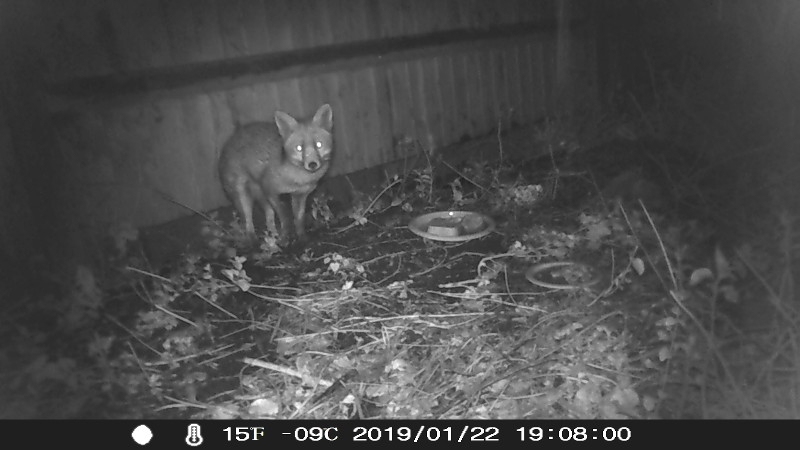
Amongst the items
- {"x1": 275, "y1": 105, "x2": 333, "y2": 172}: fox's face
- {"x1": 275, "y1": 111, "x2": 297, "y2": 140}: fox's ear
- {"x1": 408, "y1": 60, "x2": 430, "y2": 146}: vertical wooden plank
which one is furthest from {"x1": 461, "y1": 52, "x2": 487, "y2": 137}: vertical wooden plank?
{"x1": 275, "y1": 111, "x2": 297, "y2": 140}: fox's ear

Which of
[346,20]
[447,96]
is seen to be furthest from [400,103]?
[346,20]

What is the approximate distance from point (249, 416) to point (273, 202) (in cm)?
171

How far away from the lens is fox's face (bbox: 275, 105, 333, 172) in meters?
3.24

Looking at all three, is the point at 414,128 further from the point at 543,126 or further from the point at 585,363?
the point at 585,363

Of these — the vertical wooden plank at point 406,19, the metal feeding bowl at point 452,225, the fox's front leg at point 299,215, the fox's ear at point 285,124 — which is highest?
the vertical wooden plank at point 406,19

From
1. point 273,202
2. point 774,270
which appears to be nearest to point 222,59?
point 273,202

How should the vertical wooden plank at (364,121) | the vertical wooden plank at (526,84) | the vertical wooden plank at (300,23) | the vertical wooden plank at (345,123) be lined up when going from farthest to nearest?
the vertical wooden plank at (526,84)
the vertical wooden plank at (364,121)
the vertical wooden plank at (345,123)
the vertical wooden plank at (300,23)

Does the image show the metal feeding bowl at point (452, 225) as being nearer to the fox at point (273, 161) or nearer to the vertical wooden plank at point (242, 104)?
the fox at point (273, 161)

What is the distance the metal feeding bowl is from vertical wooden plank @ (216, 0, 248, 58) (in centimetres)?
148

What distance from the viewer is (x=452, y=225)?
3.68 metres

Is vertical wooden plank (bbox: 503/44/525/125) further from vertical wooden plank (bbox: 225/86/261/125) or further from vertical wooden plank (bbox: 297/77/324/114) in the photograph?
vertical wooden plank (bbox: 225/86/261/125)

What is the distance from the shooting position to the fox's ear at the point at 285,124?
10.6 feet

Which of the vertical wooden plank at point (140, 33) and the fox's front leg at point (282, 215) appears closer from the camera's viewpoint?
the vertical wooden plank at point (140, 33)
